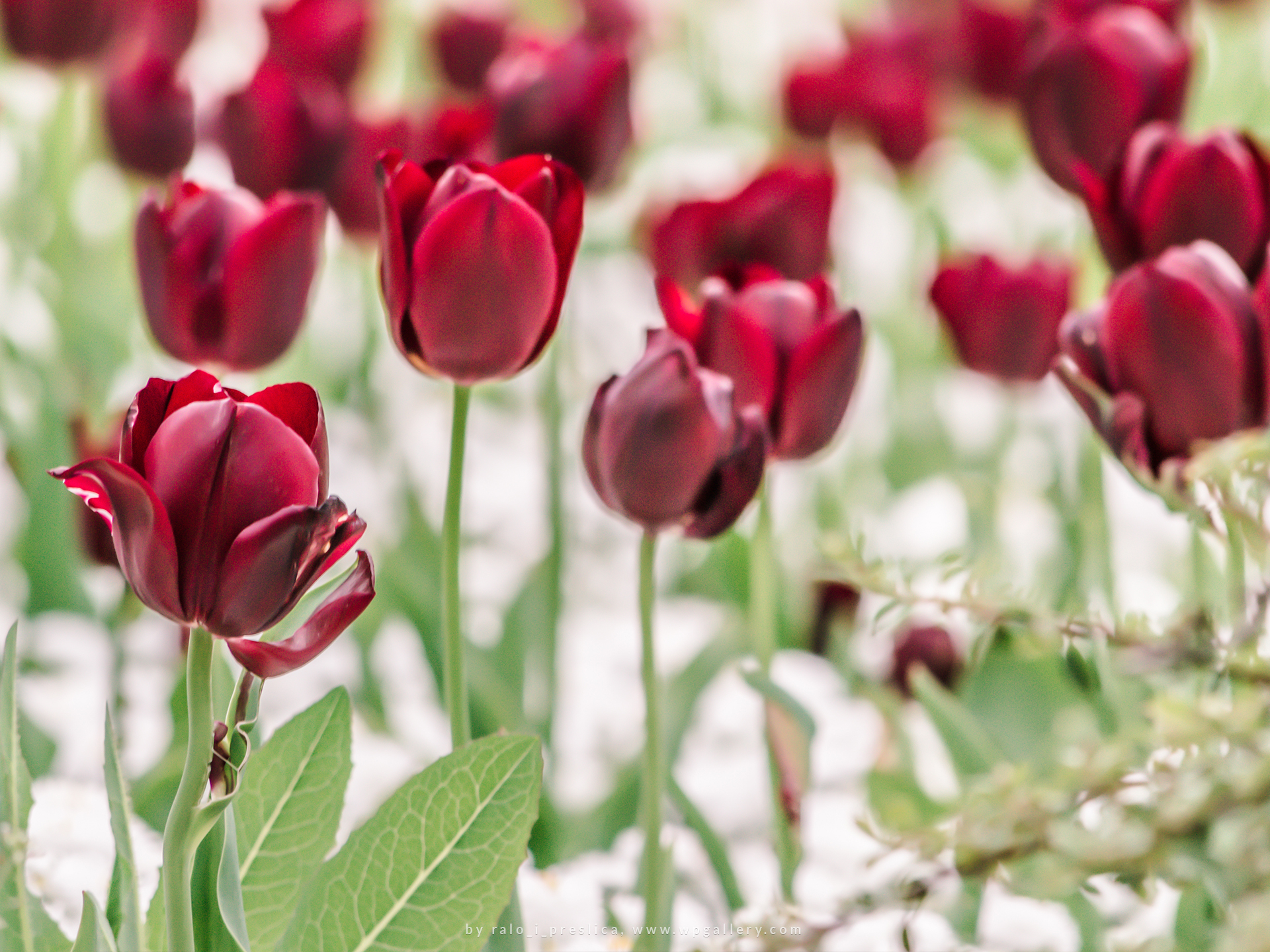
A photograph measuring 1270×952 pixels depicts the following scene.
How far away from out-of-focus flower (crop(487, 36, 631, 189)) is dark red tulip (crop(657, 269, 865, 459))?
0.26m

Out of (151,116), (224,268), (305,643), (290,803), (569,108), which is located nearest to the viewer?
(305,643)

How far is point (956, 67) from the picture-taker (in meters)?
1.50

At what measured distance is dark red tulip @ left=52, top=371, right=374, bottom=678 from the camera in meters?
0.33

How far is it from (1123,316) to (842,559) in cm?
15

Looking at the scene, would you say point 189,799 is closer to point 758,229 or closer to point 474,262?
point 474,262

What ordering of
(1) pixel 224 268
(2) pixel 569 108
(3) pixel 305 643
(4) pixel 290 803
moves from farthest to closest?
(2) pixel 569 108 → (1) pixel 224 268 → (4) pixel 290 803 → (3) pixel 305 643

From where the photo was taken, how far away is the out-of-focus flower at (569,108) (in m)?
0.78

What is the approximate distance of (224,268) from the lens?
22.8 inches

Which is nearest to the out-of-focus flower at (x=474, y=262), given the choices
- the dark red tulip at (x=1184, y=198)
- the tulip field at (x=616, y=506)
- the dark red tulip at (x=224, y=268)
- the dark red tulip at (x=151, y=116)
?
the tulip field at (x=616, y=506)

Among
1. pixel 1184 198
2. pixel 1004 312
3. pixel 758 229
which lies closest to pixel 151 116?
pixel 758 229

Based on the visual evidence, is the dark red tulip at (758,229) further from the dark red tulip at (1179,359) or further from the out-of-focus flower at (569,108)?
the dark red tulip at (1179,359)

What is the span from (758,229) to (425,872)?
18.7 inches

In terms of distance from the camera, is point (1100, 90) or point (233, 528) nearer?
point (233, 528)

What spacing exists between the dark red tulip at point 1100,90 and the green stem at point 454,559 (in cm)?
45
